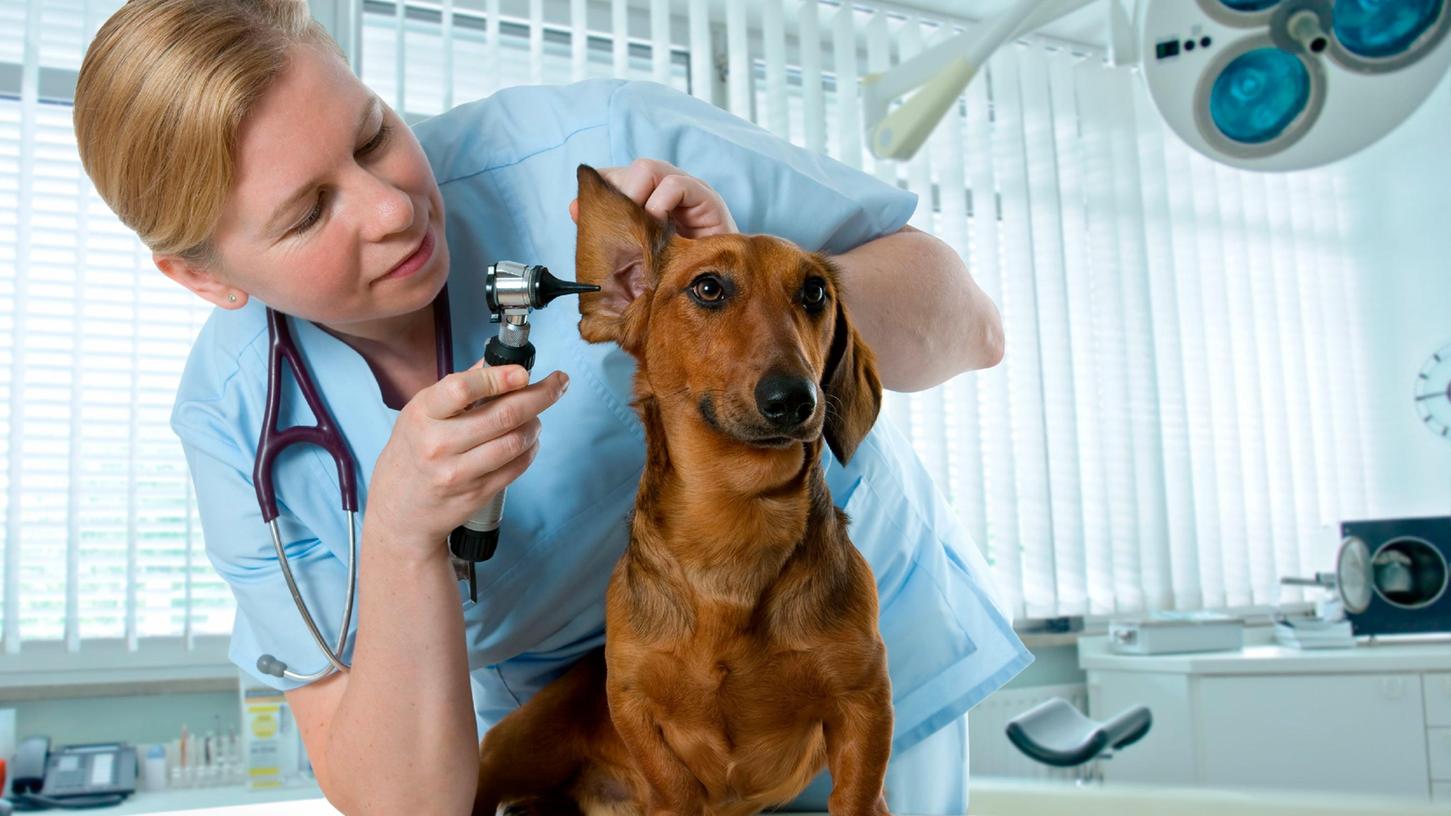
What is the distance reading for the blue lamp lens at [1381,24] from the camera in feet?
5.33

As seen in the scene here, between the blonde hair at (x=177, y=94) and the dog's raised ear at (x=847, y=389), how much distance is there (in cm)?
45

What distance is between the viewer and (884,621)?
912 millimetres

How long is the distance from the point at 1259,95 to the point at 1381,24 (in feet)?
0.63

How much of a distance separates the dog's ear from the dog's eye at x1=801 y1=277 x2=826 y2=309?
0.10 meters

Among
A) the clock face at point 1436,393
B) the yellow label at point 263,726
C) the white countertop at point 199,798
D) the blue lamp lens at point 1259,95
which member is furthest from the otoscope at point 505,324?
the clock face at point 1436,393

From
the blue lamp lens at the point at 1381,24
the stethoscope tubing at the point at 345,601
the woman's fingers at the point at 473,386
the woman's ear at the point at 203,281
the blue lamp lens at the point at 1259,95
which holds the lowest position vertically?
the stethoscope tubing at the point at 345,601

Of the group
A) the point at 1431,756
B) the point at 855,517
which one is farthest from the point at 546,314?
the point at 1431,756

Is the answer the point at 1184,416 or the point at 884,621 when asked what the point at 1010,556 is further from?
the point at 884,621

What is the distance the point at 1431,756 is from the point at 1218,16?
8.26 ft

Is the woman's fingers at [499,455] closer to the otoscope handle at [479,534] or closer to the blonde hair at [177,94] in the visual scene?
the otoscope handle at [479,534]

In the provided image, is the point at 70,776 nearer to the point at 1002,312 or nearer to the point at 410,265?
the point at 410,265

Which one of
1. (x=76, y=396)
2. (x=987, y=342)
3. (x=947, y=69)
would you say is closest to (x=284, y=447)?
(x=987, y=342)

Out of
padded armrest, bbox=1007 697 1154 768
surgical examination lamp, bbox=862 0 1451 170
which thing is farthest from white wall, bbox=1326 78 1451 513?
surgical examination lamp, bbox=862 0 1451 170

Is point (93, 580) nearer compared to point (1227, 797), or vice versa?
Answer: point (1227, 797)
